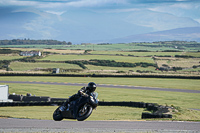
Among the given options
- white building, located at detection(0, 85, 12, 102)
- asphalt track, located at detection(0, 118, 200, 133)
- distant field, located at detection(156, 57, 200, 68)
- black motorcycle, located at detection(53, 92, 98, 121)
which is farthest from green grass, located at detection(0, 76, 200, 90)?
black motorcycle, located at detection(53, 92, 98, 121)

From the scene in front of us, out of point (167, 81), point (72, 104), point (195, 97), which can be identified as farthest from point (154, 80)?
point (72, 104)

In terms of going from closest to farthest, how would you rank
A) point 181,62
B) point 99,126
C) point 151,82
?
point 99,126 < point 151,82 < point 181,62

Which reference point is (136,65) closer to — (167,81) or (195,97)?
(167,81)

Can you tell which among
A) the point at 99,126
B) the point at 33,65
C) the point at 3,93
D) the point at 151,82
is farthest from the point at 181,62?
the point at 99,126

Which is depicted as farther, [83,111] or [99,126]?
[99,126]

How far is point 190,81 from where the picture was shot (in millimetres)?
74438

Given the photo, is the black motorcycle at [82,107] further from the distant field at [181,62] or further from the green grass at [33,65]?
the distant field at [181,62]

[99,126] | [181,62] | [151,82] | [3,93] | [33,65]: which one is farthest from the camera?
[181,62]

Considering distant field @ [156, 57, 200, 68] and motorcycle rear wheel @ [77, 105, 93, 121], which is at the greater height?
distant field @ [156, 57, 200, 68]

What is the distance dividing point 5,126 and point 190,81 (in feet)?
189

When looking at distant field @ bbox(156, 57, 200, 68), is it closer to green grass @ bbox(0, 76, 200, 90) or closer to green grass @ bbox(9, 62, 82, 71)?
green grass @ bbox(9, 62, 82, 71)

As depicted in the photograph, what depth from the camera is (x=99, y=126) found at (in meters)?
22.1

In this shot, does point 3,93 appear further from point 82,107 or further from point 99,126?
point 82,107

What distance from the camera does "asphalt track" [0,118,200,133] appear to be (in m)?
Answer: 20.7
